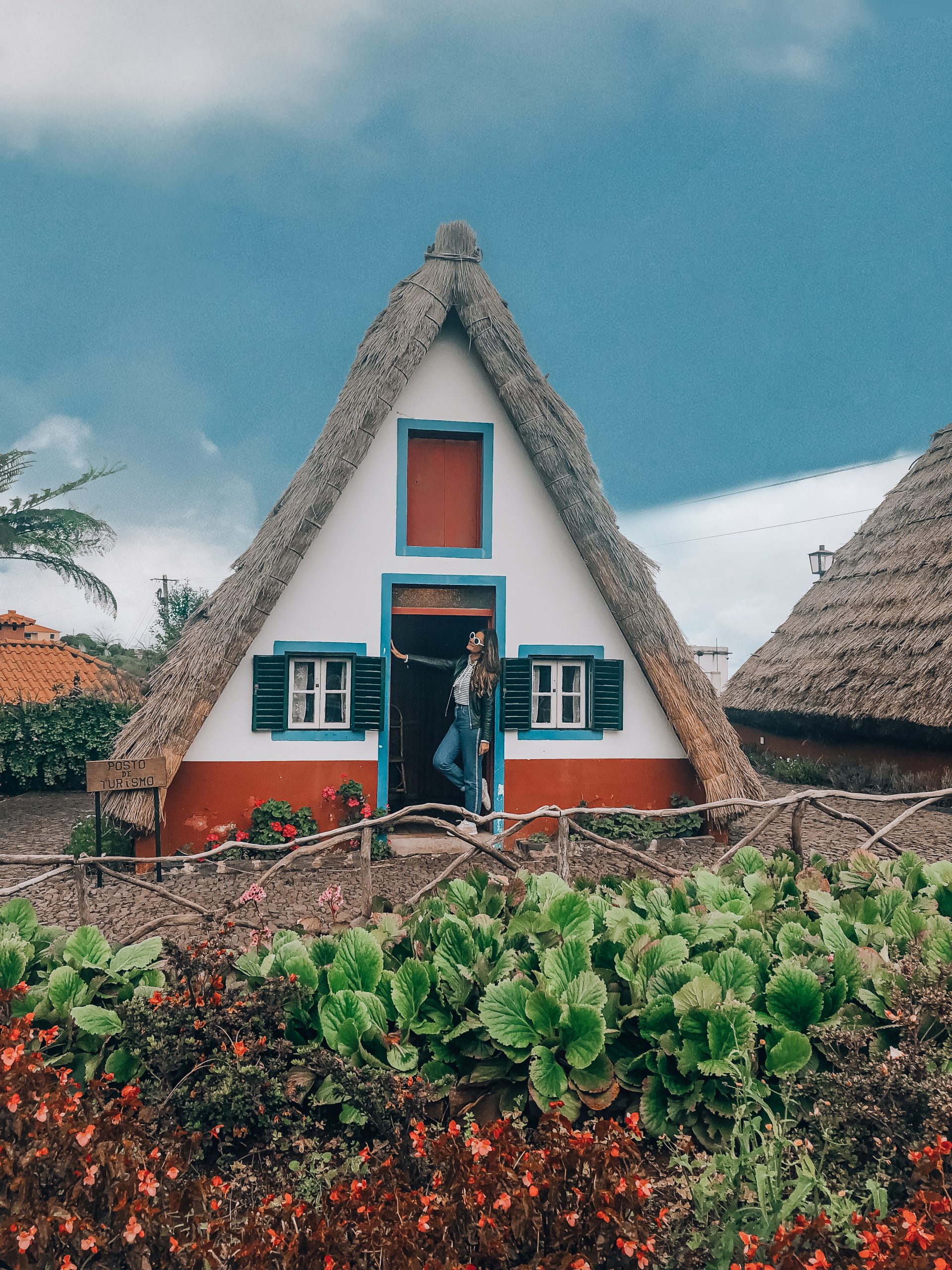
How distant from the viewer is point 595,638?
352 inches

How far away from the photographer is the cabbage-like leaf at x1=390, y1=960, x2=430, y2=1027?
9.82 feet

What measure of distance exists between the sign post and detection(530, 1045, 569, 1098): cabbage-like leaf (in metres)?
4.81

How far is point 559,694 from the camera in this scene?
902 cm

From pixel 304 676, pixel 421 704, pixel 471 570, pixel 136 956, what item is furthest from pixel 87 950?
pixel 421 704

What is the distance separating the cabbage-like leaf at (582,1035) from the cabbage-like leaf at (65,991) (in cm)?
174

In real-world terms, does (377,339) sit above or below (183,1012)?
above

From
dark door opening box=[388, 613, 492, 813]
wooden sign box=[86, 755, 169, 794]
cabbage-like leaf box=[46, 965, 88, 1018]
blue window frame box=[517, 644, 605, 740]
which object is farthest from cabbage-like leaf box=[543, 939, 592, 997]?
dark door opening box=[388, 613, 492, 813]

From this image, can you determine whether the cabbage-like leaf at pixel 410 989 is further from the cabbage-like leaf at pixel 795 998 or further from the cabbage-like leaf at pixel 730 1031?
the cabbage-like leaf at pixel 795 998

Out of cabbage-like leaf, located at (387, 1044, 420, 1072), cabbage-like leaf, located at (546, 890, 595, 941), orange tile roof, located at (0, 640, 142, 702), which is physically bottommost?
cabbage-like leaf, located at (387, 1044, 420, 1072)

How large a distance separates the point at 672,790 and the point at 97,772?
5.57m

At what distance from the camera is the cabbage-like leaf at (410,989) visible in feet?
9.82

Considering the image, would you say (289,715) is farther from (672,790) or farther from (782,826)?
(782,826)

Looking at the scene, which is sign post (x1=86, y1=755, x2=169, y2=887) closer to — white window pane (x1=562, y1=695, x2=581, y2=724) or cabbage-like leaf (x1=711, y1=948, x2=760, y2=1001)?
white window pane (x1=562, y1=695, x2=581, y2=724)

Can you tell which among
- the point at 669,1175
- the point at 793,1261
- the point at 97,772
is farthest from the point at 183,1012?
the point at 97,772
